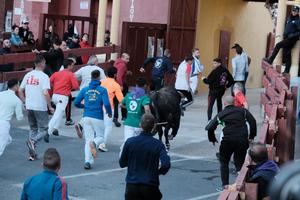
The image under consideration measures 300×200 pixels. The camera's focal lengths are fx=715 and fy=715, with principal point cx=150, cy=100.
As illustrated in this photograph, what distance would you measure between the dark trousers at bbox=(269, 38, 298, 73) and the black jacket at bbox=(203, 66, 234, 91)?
1358 millimetres

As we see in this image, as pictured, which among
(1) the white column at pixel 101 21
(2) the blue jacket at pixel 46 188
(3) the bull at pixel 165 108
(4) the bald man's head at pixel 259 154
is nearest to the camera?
(2) the blue jacket at pixel 46 188

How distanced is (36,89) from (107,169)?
73.1 inches

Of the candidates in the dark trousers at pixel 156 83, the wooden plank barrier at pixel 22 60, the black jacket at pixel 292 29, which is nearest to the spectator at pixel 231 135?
the black jacket at pixel 292 29

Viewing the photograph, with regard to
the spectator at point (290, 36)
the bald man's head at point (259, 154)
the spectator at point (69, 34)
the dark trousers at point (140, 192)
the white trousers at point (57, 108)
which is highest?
the spectator at point (290, 36)

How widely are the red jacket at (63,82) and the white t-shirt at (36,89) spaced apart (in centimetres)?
215

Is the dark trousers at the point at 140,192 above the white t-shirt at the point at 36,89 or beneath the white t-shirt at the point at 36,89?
beneath

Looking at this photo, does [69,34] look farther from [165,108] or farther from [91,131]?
[91,131]

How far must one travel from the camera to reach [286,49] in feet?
56.9

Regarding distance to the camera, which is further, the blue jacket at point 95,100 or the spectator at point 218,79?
the spectator at point 218,79

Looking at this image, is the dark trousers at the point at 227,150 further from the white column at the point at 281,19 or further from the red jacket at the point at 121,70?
the white column at the point at 281,19

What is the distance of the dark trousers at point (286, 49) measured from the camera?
16922mm

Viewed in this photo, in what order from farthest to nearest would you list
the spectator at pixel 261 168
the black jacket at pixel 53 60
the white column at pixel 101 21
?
the white column at pixel 101 21 < the black jacket at pixel 53 60 < the spectator at pixel 261 168

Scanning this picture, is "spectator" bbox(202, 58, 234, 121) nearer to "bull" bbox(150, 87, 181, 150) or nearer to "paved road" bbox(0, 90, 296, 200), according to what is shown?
"paved road" bbox(0, 90, 296, 200)

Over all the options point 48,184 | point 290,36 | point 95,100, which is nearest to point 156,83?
point 290,36
